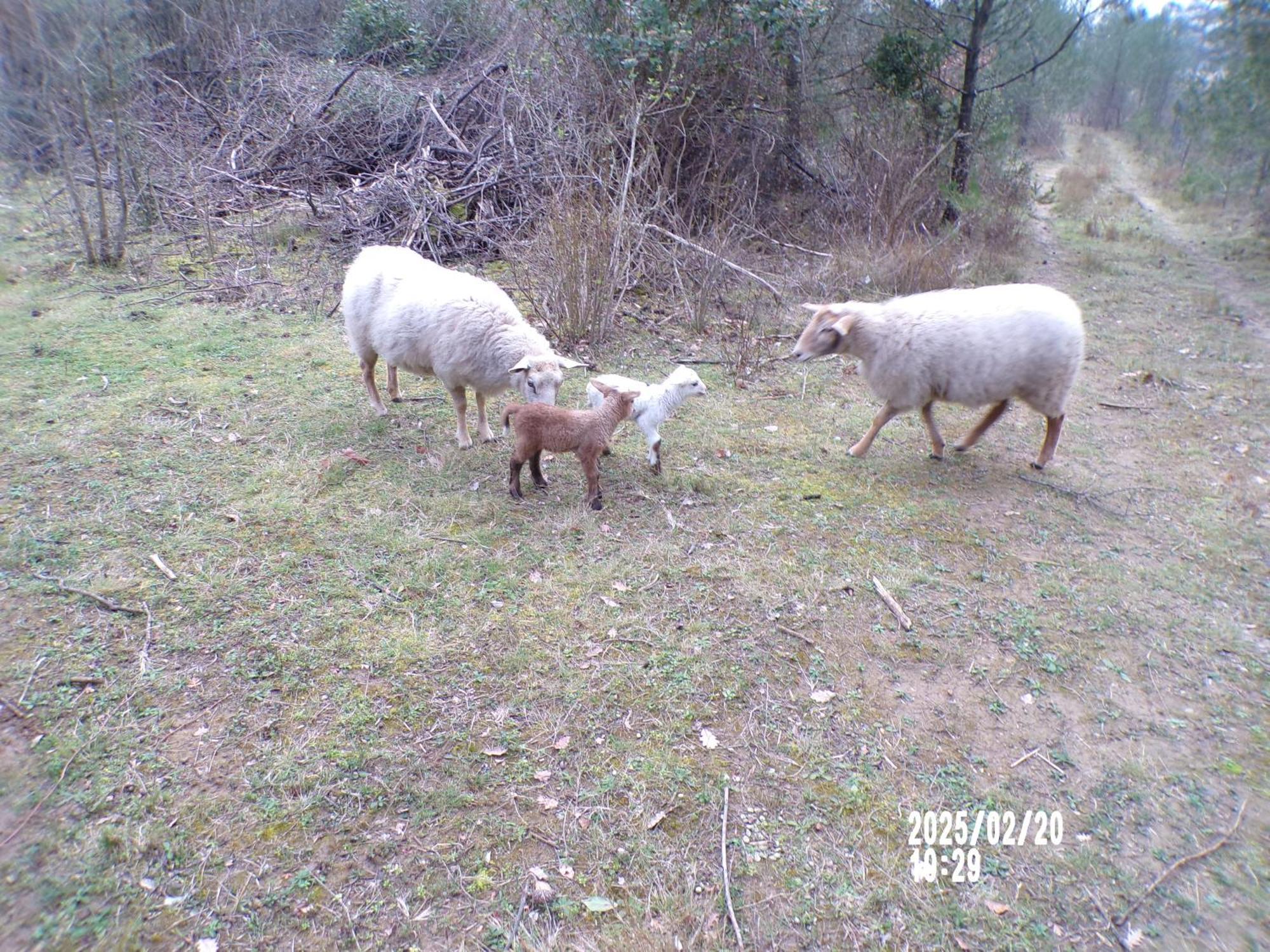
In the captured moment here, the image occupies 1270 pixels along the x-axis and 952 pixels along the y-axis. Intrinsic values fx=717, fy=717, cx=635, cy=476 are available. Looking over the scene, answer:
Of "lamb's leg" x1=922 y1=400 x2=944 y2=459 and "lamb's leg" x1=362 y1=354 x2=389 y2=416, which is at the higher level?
"lamb's leg" x1=362 y1=354 x2=389 y2=416

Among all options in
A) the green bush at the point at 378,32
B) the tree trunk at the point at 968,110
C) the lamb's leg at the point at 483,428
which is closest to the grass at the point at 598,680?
the lamb's leg at the point at 483,428

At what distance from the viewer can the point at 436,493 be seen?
523 cm

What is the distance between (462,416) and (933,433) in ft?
13.1

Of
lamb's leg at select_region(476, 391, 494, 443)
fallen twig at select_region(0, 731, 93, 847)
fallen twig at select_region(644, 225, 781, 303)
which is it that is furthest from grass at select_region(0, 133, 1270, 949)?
fallen twig at select_region(644, 225, 781, 303)

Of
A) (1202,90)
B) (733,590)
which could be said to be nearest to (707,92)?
(733,590)

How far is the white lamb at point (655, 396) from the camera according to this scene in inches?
208

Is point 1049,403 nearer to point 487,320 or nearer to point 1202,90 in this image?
point 487,320

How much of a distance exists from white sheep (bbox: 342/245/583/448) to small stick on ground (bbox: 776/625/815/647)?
7.54ft

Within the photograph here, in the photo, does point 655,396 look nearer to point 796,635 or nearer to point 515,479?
point 515,479

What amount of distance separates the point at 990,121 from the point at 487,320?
41.2ft

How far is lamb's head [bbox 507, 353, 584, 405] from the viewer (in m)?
5.15

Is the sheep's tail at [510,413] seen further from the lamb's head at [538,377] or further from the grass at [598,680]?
the grass at [598,680]

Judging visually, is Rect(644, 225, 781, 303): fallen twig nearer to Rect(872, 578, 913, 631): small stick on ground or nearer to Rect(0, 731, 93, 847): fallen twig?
Rect(872, 578, 913, 631): small stick on ground

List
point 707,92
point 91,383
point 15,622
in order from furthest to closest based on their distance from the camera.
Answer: point 707,92 < point 91,383 < point 15,622
